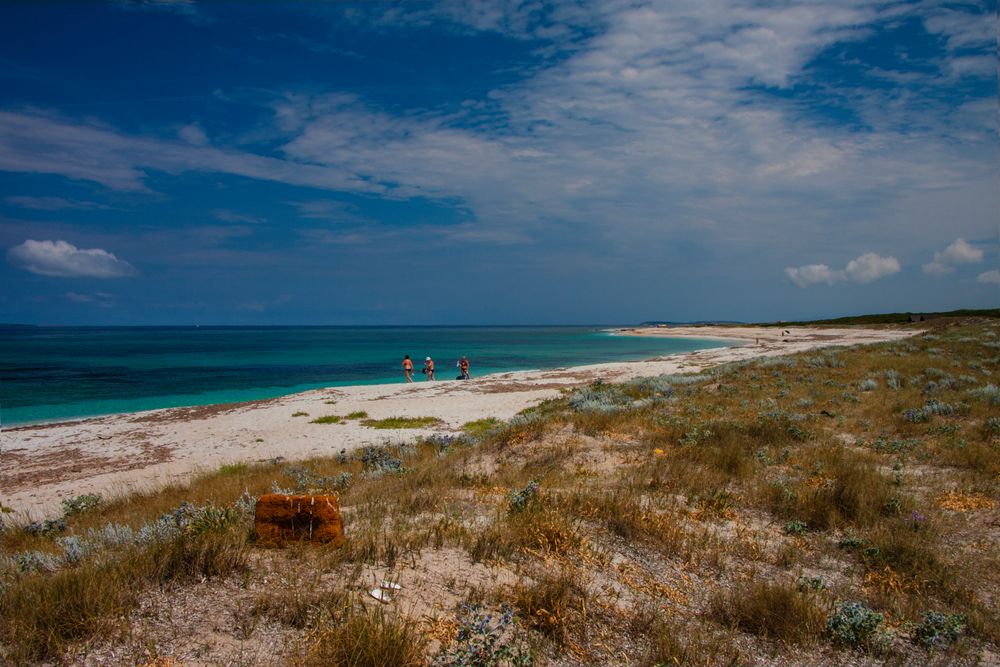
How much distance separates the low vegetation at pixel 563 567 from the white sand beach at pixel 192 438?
4.71 m

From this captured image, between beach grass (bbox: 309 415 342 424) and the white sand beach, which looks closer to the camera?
the white sand beach

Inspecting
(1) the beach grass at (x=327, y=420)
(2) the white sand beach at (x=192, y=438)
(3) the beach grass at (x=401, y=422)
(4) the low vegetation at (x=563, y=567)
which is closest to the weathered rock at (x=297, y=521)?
(4) the low vegetation at (x=563, y=567)

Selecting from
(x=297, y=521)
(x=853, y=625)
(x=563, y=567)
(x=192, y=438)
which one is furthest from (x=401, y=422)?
(x=853, y=625)

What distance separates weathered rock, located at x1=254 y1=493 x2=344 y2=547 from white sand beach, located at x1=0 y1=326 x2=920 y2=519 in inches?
266

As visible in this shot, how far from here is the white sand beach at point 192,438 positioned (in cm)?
1349

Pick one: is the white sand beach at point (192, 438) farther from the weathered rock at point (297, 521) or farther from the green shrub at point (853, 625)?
the green shrub at point (853, 625)

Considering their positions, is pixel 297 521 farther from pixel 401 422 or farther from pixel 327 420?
pixel 327 420

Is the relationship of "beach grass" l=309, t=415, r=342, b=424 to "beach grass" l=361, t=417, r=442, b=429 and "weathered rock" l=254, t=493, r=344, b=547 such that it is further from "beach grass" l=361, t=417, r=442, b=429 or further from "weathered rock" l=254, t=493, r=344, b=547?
"weathered rock" l=254, t=493, r=344, b=547

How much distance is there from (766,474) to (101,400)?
118 feet

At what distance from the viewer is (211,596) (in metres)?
4.23

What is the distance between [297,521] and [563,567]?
2735mm

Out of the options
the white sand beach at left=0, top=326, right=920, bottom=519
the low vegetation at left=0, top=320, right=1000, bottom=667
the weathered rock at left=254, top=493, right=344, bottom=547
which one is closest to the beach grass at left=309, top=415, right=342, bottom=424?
the white sand beach at left=0, top=326, right=920, bottom=519

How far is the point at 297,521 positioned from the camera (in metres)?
5.23

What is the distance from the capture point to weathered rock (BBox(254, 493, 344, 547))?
519 centimetres
